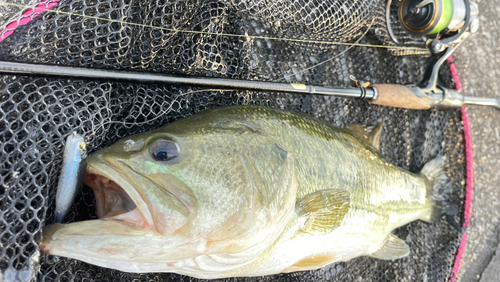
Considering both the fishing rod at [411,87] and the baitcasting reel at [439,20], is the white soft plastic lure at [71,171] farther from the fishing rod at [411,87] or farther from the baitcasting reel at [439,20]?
the baitcasting reel at [439,20]

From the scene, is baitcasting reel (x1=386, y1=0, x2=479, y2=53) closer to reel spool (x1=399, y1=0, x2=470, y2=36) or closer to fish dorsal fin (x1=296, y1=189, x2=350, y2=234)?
reel spool (x1=399, y1=0, x2=470, y2=36)

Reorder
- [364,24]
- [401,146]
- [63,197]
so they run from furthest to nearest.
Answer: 1. [401,146]
2. [364,24]
3. [63,197]

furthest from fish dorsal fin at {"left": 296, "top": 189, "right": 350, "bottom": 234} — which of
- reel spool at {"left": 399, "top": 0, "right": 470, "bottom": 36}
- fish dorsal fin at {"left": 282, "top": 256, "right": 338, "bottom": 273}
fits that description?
reel spool at {"left": 399, "top": 0, "right": 470, "bottom": 36}

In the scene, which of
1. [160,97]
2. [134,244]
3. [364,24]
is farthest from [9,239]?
[364,24]

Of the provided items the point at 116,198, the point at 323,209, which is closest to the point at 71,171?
the point at 116,198

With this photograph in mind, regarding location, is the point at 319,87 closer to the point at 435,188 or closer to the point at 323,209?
the point at 323,209

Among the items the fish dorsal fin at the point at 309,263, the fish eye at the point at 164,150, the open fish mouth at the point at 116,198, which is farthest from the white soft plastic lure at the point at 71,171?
the fish dorsal fin at the point at 309,263

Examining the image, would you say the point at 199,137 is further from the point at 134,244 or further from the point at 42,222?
the point at 42,222
